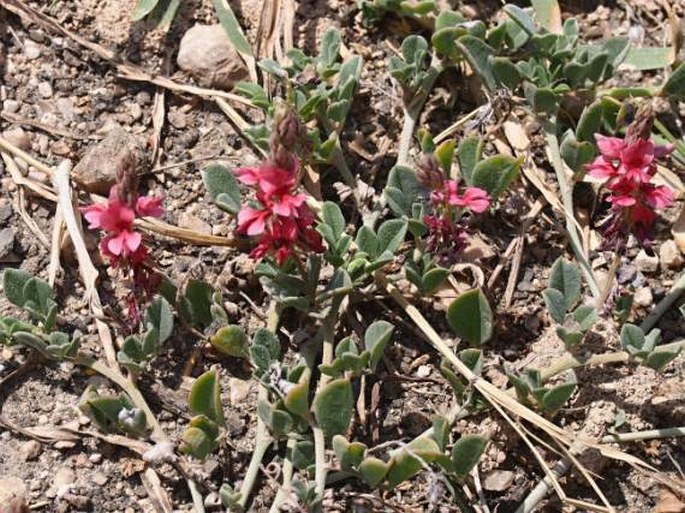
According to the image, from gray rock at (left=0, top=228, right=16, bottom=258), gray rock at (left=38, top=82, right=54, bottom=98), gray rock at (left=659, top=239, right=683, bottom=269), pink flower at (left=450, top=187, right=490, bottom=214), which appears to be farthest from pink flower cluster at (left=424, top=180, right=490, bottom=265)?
gray rock at (left=38, top=82, right=54, bottom=98)

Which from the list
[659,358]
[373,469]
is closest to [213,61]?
[373,469]

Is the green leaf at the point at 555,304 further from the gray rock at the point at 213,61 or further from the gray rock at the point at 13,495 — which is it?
the gray rock at the point at 13,495

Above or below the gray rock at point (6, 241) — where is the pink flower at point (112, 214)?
above

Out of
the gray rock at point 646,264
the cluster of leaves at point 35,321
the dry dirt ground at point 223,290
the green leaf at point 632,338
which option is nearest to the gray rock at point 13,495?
the dry dirt ground at point 223,290

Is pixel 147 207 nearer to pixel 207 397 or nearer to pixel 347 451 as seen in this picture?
pixel 207 397

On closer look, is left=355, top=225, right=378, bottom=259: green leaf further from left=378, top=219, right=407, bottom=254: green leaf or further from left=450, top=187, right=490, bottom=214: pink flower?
left=450, top=187, right=490, bottom=214: pink flower

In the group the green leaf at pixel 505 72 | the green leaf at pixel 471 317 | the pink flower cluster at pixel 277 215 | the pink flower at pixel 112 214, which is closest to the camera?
the pink flower cluster at pixel 277 215
